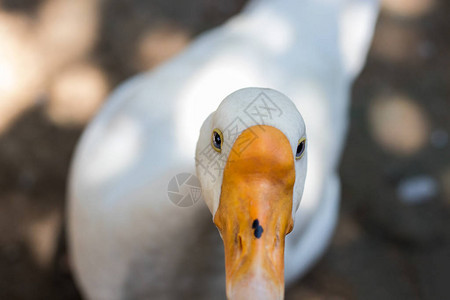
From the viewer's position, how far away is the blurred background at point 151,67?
6.79ft

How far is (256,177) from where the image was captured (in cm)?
77

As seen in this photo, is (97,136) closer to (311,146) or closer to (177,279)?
(177,279)

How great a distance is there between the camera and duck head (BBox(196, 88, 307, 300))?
0.75 meters

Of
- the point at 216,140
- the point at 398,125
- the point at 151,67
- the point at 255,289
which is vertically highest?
the point at 216,140

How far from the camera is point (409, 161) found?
95.1 inches

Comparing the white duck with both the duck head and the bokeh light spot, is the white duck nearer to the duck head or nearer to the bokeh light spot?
the duck head

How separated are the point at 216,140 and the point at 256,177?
0.10m

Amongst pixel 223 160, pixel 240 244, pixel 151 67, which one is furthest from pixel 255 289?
pixel 151 67

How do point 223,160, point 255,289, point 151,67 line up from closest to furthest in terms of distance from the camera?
point 255,289
point 223,160
point 151,67

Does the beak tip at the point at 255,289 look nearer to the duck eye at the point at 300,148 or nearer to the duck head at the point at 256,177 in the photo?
the duck head at the point at 256,177

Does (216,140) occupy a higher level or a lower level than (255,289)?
higher

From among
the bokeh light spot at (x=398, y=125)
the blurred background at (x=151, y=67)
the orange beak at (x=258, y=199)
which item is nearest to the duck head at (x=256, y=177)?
the orange beak at (x=258, y=199)

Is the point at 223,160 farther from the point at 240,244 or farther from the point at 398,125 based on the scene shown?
the point at 398,125

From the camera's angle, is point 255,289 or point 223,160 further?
point 223,160
